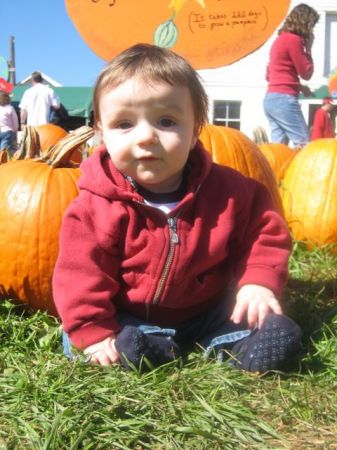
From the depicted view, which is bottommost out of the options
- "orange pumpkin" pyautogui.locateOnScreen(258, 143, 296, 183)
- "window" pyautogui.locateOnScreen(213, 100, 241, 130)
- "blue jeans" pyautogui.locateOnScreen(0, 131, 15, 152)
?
"window" pyautogui.locateOnScreen(213, 100, 241, 130)

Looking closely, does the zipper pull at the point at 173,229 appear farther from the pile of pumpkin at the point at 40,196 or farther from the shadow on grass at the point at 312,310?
the pile of pumpkin at the point at 40,196

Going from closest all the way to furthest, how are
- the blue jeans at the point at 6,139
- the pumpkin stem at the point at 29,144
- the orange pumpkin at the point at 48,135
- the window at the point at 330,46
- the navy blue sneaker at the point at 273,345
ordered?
the navy blue sneaker at the point at 273,345 < the pumpkin stem at the point at 29,144 < the orange pumpkin at the point at 48,135 < the blue jeans at the point at 6,139 < the window at the point at 330,46

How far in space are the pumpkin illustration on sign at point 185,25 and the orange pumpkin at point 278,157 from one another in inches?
59.6

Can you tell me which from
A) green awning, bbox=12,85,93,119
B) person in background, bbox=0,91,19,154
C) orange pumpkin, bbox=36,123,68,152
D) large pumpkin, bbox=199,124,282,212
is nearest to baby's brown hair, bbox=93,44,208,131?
large pumpkin, bbox=199,124,282,212

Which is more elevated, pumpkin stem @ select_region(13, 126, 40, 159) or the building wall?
pumpkin stem @ select_region(13, 126, 40, 159)

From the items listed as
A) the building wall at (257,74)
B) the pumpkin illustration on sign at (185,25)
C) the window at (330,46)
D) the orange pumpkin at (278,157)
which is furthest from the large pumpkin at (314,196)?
the window at (330,46)

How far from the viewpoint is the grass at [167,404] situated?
1.47 m

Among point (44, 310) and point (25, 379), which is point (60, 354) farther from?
point (44, 310)

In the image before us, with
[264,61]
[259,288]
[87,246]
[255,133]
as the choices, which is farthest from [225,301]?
[264,61]

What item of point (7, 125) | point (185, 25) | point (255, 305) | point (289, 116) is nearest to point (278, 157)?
point (289, 116)

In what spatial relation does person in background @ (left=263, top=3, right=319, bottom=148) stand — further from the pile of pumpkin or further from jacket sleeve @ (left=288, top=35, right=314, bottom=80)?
the pile of pumpkin

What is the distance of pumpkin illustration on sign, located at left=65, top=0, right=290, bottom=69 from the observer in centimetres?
334

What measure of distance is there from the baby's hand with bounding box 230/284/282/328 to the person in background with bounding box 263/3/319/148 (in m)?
4.19

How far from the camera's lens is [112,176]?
2.09 meters
